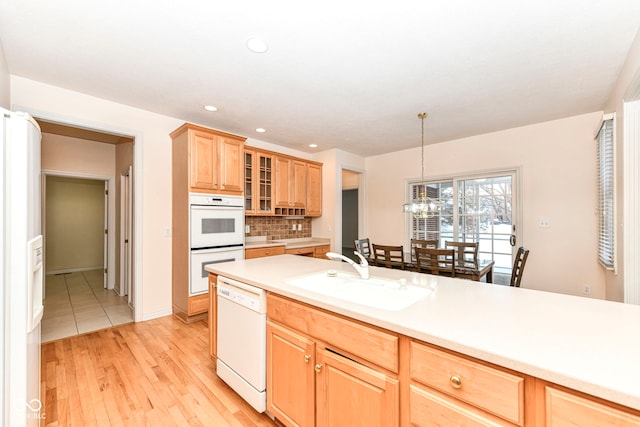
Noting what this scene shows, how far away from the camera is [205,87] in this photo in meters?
2.66

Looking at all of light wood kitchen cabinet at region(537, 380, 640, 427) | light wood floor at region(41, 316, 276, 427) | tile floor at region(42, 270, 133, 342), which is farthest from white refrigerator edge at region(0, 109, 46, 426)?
tile floor at region(42, 270, 133, 342)

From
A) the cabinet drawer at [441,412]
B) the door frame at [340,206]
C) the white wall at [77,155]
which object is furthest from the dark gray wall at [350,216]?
the cabinet drawer at [441,412]

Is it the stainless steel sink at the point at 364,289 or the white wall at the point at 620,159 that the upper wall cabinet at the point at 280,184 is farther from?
the white wall at the point at 620,159

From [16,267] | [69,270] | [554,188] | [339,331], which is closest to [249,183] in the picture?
[16,267]

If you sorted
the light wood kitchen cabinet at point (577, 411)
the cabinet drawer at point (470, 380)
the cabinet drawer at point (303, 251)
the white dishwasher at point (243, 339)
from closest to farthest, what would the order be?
the light wood kitchen cabinet at point (577, 411), the cabinet drawer at point (470, 380), the white dishwasher at point (243, 339), the cabinet drawer at point (303, 251)

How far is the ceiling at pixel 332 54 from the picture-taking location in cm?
169

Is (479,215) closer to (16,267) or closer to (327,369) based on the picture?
(327,369)

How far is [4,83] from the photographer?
7.14 feet

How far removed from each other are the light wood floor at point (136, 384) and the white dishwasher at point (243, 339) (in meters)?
0.15

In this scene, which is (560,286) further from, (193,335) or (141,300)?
(141,300)

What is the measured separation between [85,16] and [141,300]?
282 cm

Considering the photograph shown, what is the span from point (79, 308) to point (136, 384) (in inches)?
95.2

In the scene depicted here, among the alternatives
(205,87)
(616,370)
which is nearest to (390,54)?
(205,87)

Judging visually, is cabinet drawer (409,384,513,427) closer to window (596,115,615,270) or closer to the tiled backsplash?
window (596,115,615,270)
